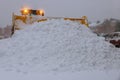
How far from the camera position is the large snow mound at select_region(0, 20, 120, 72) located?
29.2 ft

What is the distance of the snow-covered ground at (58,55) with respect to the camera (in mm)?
8312

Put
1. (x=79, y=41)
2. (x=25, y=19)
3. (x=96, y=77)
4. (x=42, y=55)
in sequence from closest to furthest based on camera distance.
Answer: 1. (x=96, y=77)
2. (x=42, y=55)
3. (x=79, y=41)
4. (x=25, y=19)

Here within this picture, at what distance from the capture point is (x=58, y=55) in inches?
371

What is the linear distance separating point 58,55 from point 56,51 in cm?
27

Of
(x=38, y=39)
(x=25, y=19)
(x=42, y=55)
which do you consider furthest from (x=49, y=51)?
(x=25, y=19)

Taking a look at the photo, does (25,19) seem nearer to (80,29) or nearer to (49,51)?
(80,29)

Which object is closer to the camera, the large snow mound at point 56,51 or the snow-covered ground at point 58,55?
the snow-covered ground at point 58,55

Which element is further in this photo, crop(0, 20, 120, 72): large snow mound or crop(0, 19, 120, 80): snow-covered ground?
crop(0, 20, 120, 72): large snow mound

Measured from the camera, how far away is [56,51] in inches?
380

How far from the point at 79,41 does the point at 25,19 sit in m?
5.79

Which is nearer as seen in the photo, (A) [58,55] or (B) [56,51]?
(A) [58,55]

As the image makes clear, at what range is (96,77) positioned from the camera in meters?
8.20

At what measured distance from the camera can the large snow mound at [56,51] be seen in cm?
891

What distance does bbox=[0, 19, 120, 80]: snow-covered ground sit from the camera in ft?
27.3
